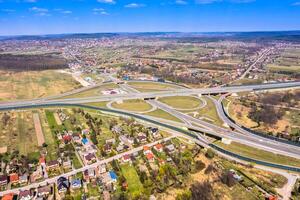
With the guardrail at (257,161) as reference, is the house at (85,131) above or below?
above

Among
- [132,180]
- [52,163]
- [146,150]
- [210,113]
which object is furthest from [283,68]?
[52,163]

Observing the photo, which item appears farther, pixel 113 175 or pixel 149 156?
pixel 149 156

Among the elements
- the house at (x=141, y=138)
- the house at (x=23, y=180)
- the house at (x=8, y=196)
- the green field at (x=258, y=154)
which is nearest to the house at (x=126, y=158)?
the house at (x=141, y=138)

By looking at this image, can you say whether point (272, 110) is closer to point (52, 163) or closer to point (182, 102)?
point (182, 102)

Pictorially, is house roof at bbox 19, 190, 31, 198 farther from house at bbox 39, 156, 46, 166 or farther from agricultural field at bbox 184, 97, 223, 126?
agricultural field at bbox 184, 97, 223, 126

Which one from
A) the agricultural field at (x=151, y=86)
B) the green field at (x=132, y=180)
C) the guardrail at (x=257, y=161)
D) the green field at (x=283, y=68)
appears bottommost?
the green field at (x=132, y=180)

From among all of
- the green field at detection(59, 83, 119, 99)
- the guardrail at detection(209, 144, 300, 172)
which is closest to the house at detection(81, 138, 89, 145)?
the guardrail at detection(209, 144, 300, 172)

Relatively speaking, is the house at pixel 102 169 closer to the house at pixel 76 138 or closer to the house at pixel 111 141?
the house at pixel 111 141
